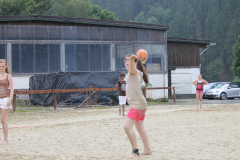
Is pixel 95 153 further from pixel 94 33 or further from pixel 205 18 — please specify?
pixel 205 18

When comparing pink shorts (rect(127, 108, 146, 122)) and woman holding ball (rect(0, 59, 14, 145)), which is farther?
woman holding ball (rect(0, 59, 14, 145))

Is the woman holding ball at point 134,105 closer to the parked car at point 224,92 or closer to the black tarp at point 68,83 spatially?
the black tarp at point 68,83

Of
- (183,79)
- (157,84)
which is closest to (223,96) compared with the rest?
(157,84)

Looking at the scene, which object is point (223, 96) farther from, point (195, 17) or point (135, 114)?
point (195, 17)

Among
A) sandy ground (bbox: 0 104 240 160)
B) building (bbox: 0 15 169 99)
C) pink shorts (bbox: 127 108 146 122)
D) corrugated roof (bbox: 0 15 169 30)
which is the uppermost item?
corrugated roof (bbox: 0 15 169 30)

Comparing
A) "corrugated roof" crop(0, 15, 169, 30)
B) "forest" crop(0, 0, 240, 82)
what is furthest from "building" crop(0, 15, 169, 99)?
"forest" crop(0, 0, 240, 82)

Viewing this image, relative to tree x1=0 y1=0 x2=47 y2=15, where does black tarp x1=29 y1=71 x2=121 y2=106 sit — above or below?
below

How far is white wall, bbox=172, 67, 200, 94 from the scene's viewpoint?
3234 cm

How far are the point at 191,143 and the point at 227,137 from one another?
1152 millimetres

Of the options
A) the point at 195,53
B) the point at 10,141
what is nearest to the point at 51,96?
the point at 10,141

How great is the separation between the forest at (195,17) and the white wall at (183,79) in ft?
95.5

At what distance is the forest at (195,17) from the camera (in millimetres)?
61250

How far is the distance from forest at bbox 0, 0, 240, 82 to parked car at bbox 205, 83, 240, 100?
34.7 meters

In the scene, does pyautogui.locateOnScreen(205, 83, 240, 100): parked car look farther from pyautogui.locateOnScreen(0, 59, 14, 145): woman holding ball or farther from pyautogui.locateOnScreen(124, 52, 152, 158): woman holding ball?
pyautogui.locateOnScreen(124, 52, 152, 158): woman holding ball
